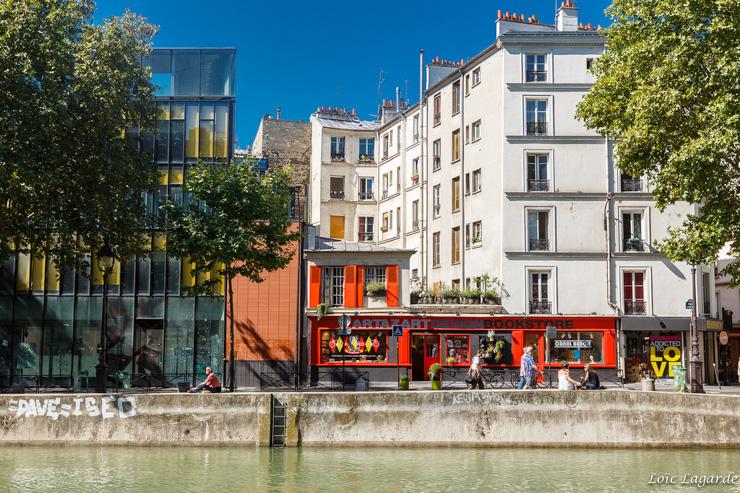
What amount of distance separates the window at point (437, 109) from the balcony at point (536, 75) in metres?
8.17

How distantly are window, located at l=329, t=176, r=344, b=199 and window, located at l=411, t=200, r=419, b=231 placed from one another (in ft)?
24.1

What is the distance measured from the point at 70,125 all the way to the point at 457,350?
22.0m

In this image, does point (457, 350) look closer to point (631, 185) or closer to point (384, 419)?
point (631, 185)

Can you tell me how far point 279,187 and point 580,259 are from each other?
1720 cm

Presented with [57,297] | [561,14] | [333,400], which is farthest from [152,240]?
[561,14]

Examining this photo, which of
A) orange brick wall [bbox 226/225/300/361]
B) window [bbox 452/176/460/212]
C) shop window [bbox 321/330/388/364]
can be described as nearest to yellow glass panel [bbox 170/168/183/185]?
orange brick wall [bbox 226/225/300/361]

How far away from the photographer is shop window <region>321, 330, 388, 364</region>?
4062cm

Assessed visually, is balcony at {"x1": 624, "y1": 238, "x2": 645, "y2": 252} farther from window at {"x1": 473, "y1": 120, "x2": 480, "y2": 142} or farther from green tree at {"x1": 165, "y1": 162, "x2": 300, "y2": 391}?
green tree at {"x1": 165, "y1": 162, "x2": 300, "y2": 391}

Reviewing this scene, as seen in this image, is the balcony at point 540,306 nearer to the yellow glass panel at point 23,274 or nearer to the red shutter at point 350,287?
the red shutter at point 350,287

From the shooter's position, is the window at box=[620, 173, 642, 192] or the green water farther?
the window at box=[620, 173, 642, 192]

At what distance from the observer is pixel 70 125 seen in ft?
90.7

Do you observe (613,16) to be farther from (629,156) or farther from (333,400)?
(333,400)

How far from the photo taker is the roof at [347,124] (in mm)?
62812

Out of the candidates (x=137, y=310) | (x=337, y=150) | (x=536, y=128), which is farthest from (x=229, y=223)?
(x=337, y=150)
